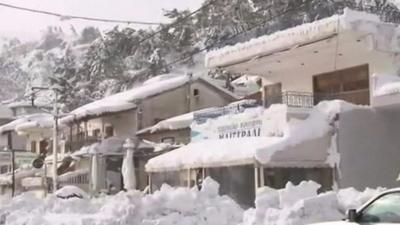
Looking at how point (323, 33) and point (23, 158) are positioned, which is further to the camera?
point (23, 158)

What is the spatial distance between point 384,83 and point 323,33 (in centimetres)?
249

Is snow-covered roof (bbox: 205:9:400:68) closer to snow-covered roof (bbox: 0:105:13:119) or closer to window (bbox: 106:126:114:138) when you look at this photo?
window (bbox: 106:126:114:138)

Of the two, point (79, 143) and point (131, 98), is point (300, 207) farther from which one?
point (79, 143)

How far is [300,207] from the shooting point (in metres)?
14.6

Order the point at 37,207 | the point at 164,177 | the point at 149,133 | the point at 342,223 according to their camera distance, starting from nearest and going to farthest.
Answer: the point at 342,223
the point at 37,207
the point at 164,177
the point at 149,133

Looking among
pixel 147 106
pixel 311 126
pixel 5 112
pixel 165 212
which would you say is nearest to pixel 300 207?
pixel 165 212

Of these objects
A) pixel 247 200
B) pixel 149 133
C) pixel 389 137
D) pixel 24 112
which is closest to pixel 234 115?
pixel 247 200

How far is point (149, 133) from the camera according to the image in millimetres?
40031

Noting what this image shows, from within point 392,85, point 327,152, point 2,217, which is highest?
point 392,85

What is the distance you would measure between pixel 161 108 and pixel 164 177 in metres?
11.6

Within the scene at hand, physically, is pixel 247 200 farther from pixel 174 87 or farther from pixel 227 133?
pixel 174 87

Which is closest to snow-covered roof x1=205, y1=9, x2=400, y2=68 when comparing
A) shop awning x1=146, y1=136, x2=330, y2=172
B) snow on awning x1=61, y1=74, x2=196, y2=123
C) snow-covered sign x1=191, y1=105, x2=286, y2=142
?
snow-covered sign x1=191, y1=105, x2=286, y2=142

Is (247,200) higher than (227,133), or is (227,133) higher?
(227,133)

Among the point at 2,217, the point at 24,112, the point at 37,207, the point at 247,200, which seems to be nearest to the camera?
the point at 2,217
